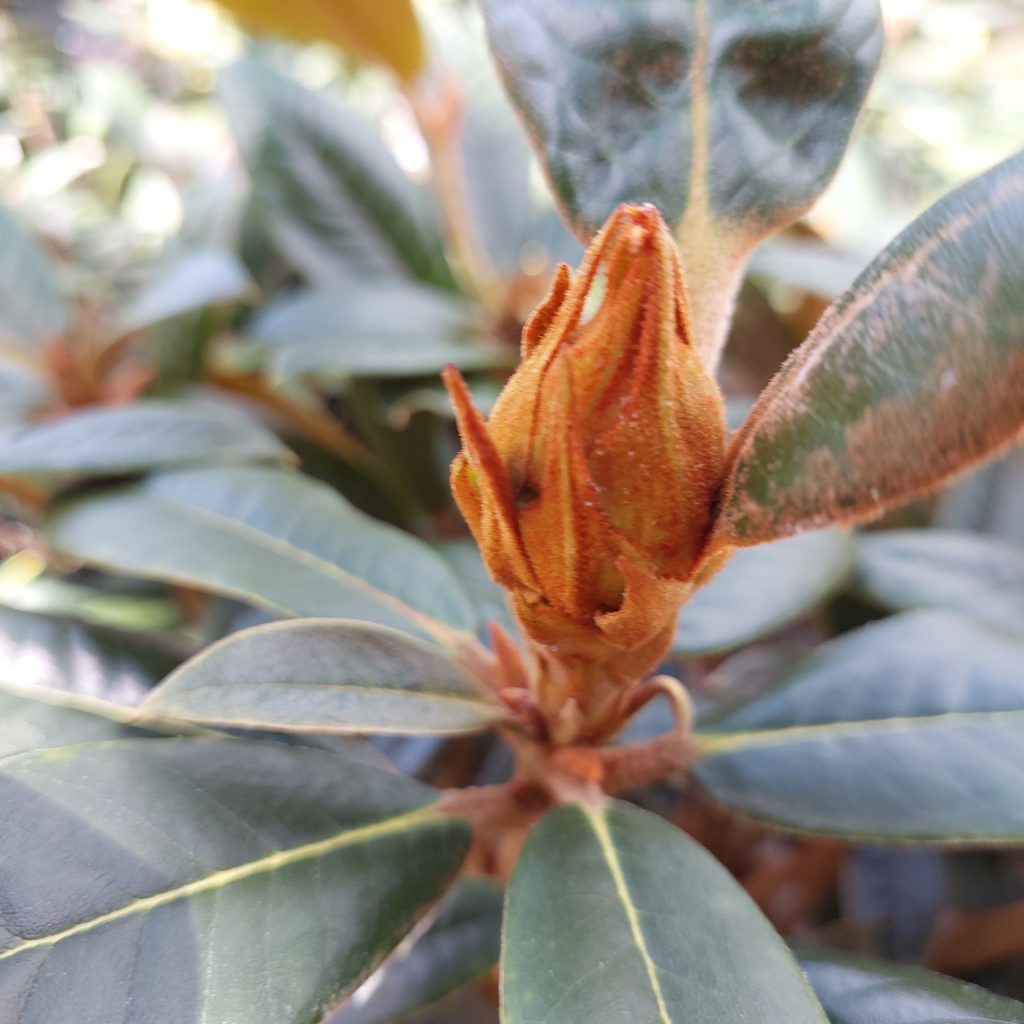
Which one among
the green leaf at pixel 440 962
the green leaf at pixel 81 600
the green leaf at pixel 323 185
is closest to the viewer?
the green leaf at pixel 440 962

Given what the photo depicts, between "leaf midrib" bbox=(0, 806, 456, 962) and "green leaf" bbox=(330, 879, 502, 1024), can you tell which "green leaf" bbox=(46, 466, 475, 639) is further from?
"green leaf" bbox=(330, 879, 502, 1024)

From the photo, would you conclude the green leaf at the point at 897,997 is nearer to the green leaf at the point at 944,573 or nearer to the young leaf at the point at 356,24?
the green leaf at the point at 944,573

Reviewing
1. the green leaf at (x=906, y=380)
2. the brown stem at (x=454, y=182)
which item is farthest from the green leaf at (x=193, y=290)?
the green leaf at (x=906, y=380)

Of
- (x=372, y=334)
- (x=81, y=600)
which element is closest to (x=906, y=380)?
(x=372, y=334)

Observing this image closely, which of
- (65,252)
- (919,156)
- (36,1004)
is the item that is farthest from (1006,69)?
(36,1004)

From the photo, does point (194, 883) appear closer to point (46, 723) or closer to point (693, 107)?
point (46, 723)

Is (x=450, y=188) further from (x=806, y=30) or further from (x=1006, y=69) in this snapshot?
(x=1006, y=69)
